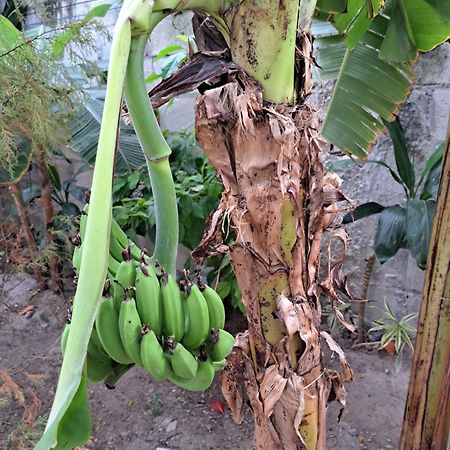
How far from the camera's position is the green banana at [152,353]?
1.73ft

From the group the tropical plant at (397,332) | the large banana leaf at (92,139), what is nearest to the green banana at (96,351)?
the large banana leaf at (92,139)

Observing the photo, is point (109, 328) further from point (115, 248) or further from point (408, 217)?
point (408, 217)

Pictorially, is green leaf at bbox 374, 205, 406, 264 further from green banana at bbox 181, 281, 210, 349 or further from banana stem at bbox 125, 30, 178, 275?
banana stem at bbox 125, 30, 178, 275

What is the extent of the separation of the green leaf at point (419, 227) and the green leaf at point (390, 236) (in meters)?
0.03

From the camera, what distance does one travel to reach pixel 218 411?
4.54 ft

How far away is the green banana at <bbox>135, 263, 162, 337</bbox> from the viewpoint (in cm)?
51

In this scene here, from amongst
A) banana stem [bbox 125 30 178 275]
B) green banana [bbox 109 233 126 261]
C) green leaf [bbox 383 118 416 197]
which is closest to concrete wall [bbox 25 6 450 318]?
green leaf [bbox 383 118 416 197]

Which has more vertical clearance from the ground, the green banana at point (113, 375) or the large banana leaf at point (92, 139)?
the large banana leaf at point (92, 139)

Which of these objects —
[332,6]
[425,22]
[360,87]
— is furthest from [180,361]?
[360,87]

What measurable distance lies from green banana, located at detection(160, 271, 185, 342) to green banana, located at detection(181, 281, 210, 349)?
0.01 metres

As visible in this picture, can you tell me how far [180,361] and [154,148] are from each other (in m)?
0.31

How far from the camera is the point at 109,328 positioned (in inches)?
20.9

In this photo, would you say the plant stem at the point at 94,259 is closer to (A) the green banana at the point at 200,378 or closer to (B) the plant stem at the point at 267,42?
(B) the plant stem at the point at 267,42

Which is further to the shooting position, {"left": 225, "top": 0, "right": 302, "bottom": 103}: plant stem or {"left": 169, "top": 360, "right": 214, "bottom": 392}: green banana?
{"left": 169, "top": 360, "right": 214, "bottom": 392}: green banana
